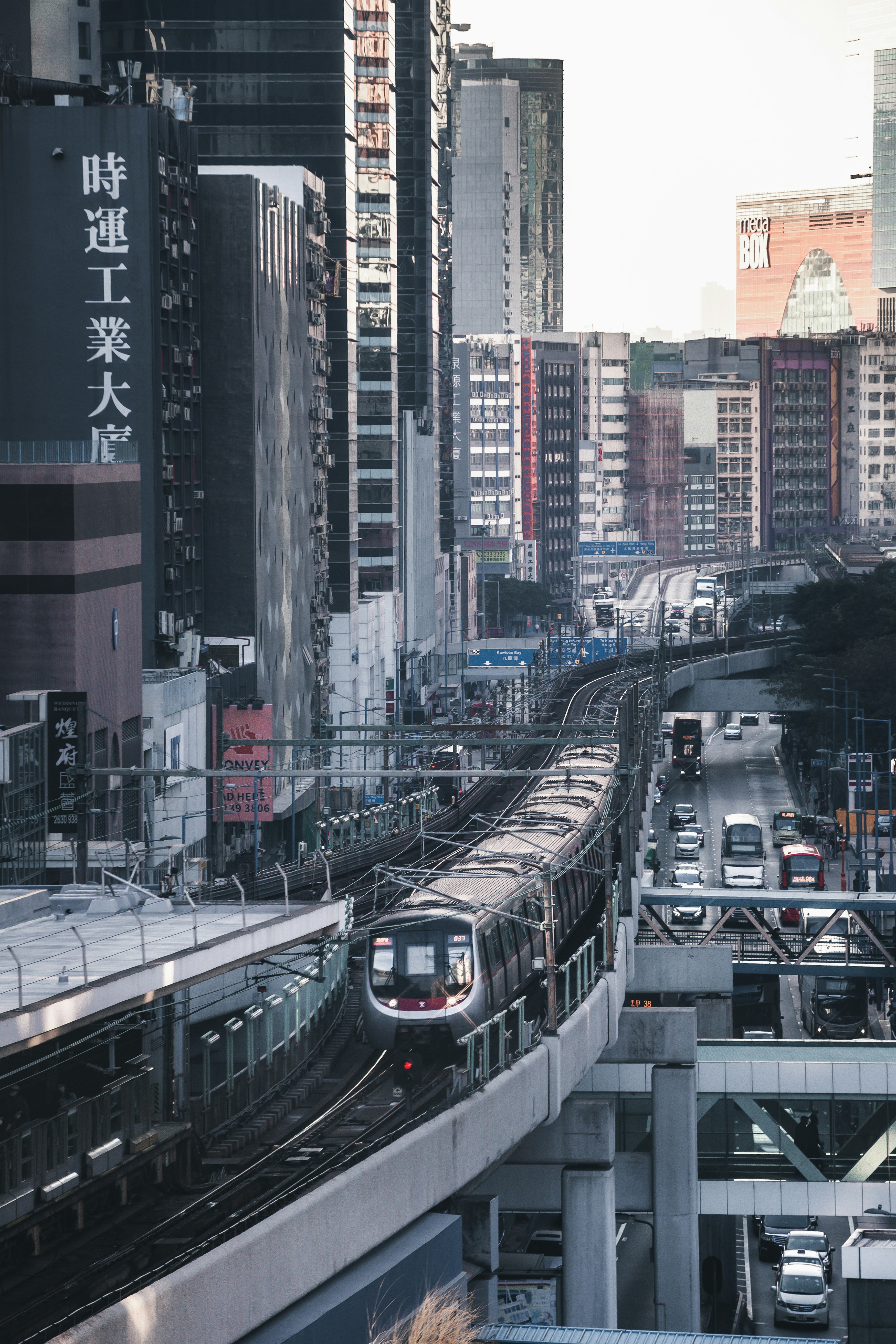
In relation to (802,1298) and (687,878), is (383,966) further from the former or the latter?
(687,878)

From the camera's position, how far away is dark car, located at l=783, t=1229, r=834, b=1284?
44.5 m

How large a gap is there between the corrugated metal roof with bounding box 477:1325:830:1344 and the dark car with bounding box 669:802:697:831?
6599cm

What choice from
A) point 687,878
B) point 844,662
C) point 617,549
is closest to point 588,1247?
point 687,878

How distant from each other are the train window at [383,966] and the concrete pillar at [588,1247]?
20.8 ft

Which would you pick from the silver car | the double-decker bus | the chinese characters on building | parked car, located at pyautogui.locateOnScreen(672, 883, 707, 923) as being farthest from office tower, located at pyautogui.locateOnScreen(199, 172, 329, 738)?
the silver car

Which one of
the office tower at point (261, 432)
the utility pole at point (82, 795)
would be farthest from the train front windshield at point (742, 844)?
the utility pole at point (82, 795)

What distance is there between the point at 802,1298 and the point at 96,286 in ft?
135

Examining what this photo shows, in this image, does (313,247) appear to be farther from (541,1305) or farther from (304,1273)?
(304,1273)

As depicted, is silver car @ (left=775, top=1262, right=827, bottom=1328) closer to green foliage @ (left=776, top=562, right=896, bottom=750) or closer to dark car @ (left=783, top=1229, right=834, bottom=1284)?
dark car @ (left=783, top=1229, right=834, bottom=1284)

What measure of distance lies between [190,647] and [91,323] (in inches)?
482

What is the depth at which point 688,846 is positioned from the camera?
8800 cm

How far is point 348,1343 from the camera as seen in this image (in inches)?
955

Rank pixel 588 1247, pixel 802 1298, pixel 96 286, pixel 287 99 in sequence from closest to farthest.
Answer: pixel 588 1247 < pixel 802 1298 < pixel 96 286 < pixel 287 99

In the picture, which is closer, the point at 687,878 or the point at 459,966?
the point at 459,966
